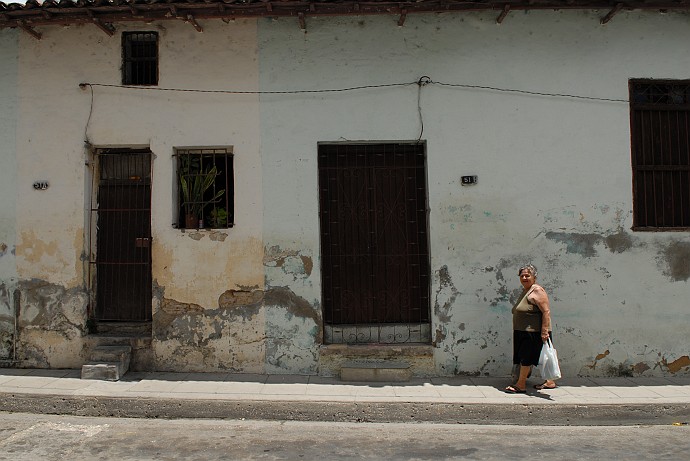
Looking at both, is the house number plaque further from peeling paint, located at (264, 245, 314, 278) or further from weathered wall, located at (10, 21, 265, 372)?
weathered wall, located at (10, 21, 265, 372)

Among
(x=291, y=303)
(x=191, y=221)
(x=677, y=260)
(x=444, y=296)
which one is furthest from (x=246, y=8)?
(x=677, y=260)

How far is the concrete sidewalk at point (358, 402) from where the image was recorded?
555 centimetres

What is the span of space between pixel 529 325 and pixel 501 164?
2.10 m

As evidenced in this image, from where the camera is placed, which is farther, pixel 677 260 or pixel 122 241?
pixel 122 241

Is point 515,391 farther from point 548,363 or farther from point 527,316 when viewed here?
point 527,316

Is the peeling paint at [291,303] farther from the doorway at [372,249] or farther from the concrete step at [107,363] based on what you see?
the concrete step at [107,363]

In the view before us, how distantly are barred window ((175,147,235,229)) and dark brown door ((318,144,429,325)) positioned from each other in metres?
1.26

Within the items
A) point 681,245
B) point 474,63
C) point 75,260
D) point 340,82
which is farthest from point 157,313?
point 681,245

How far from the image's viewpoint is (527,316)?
5.95 meters

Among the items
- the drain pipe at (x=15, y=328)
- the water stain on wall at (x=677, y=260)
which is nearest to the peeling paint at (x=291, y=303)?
the drain pipe at (x=15, y=328)

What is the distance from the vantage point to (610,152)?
6672 millimetres

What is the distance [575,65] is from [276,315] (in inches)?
202

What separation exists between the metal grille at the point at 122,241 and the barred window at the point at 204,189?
0.54 metres

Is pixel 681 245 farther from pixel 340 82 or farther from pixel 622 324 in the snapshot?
pixel 340 82
